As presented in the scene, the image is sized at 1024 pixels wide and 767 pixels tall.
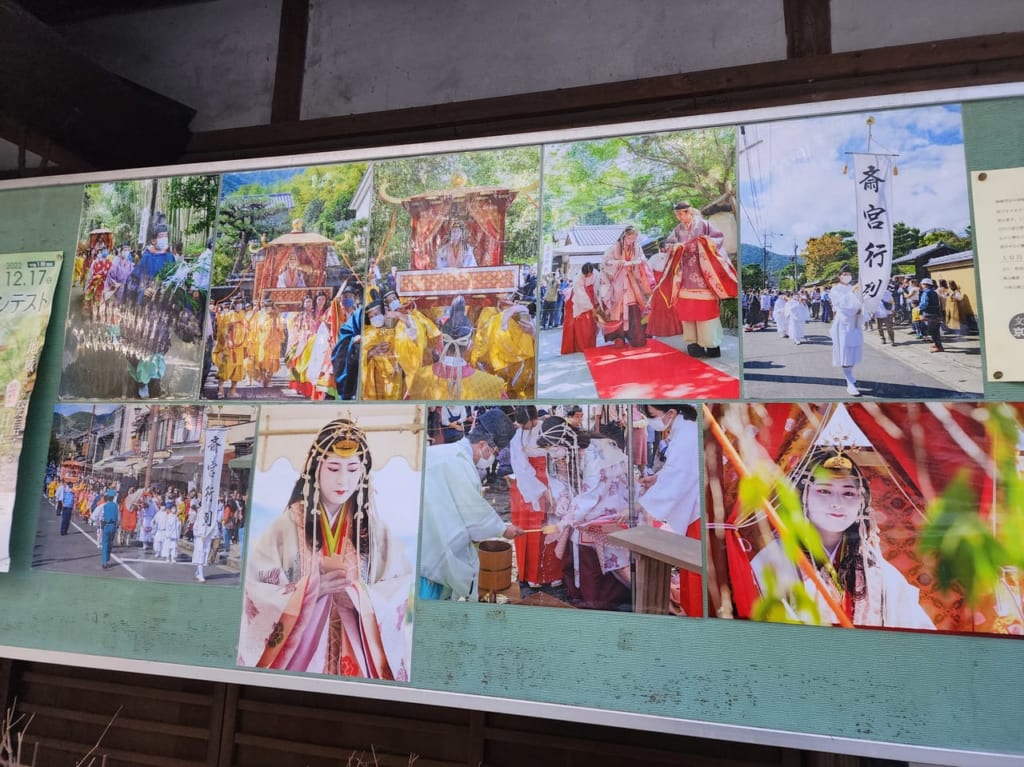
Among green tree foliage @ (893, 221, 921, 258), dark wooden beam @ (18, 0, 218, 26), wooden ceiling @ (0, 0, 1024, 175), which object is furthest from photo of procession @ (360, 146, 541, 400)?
dark wooden beam @ (18, 0, 218, 26)

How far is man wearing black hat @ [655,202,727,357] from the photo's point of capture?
2043 millimetres

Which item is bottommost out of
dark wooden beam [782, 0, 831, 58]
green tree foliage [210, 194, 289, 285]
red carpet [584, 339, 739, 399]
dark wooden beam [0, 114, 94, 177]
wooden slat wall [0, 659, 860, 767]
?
wooden slat wall [0, 659, 860, 767]

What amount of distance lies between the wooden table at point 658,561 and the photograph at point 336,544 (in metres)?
0.72

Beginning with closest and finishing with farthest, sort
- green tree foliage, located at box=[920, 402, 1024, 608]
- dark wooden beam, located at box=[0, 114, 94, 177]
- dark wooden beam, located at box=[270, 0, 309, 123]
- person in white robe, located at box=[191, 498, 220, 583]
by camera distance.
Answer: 1. green tree foliage, located at box=[920, 402, 1024, 608]
2. person in white robe, located at box=[191, 498, 220, 583]
3. dark wooden beam, located at box=[0, 114, 94, 177]
4. dark wooden beam, located at box=[270, 0, 309, 123]

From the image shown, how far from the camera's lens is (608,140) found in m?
2.21

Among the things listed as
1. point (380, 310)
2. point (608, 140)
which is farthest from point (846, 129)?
point (380, 310)

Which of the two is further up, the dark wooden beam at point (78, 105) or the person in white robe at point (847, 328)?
the dark wooden beam at point (78, 105)

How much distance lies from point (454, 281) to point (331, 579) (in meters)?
1.10

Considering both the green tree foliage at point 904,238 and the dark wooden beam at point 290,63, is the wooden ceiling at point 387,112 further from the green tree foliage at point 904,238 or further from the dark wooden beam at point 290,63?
the green tree foliage at point 904,238

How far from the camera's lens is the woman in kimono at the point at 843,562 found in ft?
5.87

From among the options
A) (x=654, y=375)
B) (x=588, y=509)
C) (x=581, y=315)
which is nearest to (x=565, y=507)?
(x=588, y=509)

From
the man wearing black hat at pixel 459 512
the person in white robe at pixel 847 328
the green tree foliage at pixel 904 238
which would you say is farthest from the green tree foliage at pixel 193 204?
the green tree foliage at pixel 904 238

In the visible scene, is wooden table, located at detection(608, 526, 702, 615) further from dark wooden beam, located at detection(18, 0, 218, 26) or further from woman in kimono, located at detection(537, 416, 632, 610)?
dark wooden beam, located at detection(18, 0, 218, 26)

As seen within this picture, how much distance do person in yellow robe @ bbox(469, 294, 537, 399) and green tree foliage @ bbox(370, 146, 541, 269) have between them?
186mm
